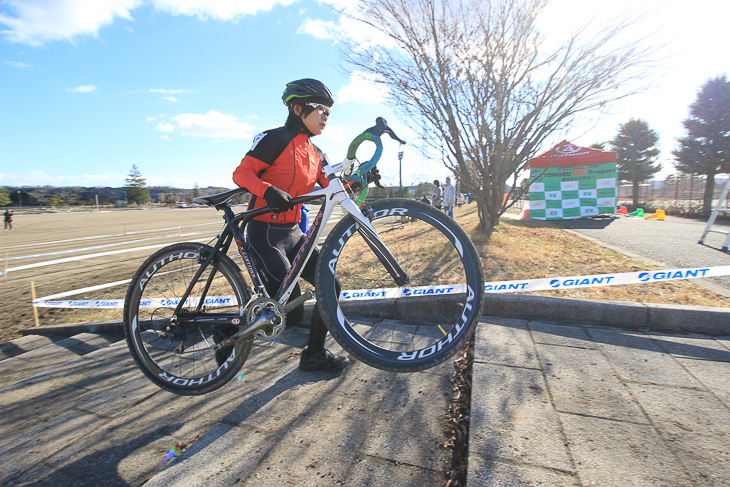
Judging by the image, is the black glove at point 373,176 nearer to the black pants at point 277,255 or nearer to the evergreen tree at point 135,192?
the black pants at point 277,255

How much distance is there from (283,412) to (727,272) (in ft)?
16.1

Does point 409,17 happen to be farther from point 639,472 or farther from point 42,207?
point 42,207

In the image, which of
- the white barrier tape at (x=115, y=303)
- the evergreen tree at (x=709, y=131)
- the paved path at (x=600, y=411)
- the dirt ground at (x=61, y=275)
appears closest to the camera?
the paved path at (x=600, y=411)

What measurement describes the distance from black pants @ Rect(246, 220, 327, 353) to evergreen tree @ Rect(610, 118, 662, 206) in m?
49.8

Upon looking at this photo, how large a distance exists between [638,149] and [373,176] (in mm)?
51570

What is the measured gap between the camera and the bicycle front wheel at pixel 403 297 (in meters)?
2.03

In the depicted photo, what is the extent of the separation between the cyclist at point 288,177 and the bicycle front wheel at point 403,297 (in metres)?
0.39

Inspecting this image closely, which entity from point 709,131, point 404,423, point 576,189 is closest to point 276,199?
point 404,423

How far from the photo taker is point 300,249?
2455 millimetres

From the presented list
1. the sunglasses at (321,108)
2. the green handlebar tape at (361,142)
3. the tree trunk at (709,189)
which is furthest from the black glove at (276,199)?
the tree trunk at (709,189)

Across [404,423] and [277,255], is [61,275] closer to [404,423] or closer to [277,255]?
[277,255]

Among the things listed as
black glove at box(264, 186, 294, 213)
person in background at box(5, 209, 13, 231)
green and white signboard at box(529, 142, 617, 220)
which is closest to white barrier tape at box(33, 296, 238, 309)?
black glove at box(264, 186, 294, 213)

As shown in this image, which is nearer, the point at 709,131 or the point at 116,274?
the point at 116,274

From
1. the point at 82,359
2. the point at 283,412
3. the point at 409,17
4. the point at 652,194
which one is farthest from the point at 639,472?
the point at 652,194
